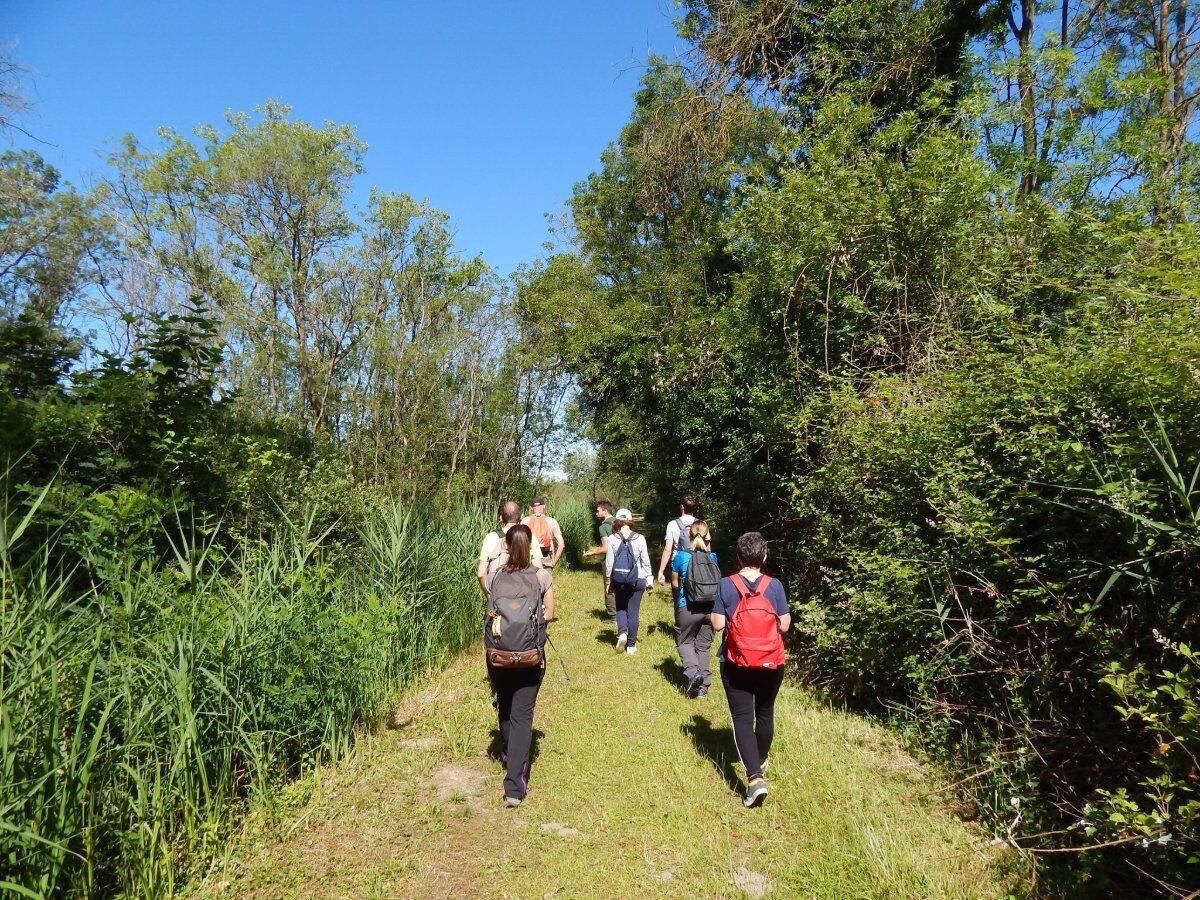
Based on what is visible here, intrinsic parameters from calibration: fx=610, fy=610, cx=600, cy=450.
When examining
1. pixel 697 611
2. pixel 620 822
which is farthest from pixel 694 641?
pixel 620 822

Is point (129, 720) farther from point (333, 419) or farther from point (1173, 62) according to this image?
point (1173, 62)

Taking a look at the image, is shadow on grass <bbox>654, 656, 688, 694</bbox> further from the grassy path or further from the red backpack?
the red backpack

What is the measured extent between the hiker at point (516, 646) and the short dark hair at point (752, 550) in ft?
4.55

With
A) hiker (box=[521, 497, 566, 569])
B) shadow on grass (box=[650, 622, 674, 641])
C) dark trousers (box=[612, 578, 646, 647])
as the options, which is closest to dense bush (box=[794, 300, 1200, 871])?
dark trousers (box=[612, 578, 646, 647])

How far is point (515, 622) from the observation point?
12.8 feet

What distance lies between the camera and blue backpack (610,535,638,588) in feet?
22.7

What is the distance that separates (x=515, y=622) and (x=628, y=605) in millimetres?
3568

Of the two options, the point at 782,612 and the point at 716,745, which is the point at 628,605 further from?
the point at 782,612

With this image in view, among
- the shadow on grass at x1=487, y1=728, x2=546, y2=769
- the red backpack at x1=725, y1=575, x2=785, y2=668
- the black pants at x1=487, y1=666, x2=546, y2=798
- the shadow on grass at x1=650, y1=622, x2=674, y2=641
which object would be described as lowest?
the shadow on grass at x1=487, y1=728, x2=546, y2=769

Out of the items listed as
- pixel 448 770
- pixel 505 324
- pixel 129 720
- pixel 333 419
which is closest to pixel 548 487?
pixel 505 324

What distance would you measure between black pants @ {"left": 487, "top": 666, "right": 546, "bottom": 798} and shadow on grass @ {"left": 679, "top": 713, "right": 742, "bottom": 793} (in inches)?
55.5

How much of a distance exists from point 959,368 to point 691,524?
278 cm

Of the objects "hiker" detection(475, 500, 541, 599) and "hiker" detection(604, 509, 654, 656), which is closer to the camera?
"hiker" detection(475, 500, 541, 599)

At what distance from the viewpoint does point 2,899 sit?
7.34ft
